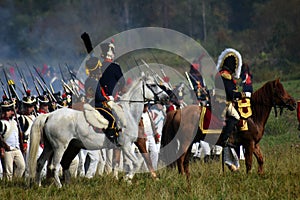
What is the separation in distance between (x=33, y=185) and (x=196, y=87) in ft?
21.3

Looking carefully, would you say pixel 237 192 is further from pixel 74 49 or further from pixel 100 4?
pixel 100 4

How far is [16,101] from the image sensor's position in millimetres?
15180

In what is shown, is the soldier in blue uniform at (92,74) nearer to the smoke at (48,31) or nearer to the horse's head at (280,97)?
the horse's head at (280,97)

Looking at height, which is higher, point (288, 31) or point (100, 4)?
point (100, 4)

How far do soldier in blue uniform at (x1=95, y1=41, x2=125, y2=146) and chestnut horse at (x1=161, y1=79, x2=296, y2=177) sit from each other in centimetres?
160

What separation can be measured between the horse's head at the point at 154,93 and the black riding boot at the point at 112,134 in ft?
2.81

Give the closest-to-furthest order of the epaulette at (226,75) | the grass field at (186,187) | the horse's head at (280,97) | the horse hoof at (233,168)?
the grass field at (186,187)
the epaulette at (226,75)
the horse's head at (280,97)
the horse hoof at (233,168)

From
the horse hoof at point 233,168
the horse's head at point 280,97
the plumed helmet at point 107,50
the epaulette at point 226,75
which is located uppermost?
the plumed helmet at point 107,50

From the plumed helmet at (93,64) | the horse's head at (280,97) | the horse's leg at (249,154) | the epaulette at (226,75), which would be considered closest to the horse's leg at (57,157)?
the plumed helmet at (93,64)

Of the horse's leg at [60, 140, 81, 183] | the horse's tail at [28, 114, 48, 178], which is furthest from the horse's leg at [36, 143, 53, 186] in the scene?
the horse's leg at [60, 140, 81, 183]

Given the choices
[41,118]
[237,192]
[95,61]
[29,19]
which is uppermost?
[29,19]

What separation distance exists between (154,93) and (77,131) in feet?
5.11

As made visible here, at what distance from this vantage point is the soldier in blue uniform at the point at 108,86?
11719mm

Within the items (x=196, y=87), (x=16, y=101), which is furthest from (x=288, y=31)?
(x=16, y=101)
